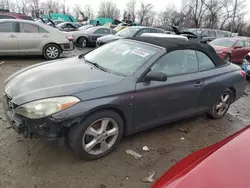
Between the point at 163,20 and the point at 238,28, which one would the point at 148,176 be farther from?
the point at 163,20

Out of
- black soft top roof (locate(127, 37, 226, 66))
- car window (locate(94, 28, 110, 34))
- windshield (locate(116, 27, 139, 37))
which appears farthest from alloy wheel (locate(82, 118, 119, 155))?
car window (locate(94, 28, 110, 34))

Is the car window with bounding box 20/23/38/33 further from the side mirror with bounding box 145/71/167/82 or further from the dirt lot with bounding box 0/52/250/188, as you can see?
the side mirror with bounding box 145/71/167/82

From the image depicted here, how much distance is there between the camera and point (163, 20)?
5450 cm

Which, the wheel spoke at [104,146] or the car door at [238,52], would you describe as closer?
the wheel spoke at [104,146]

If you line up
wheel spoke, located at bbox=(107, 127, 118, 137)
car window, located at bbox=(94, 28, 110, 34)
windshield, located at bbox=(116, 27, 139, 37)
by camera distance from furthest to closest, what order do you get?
car window, located at bbox=(94, 28, 110, 34) → windshield, located at bbox=(116, 27, 139, 37) → wheel spoke, located at bbox=(107, 127, 118, 137)

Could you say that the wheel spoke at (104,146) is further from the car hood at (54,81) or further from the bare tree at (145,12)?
the bare tree at (145,12)

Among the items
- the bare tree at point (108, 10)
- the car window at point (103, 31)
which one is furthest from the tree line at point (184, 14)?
the car window at point (103, 31)

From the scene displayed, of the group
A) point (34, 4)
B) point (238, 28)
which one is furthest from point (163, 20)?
point (34, 4)

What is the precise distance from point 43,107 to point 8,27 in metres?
6.78

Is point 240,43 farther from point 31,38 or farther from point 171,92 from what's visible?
point 171,92

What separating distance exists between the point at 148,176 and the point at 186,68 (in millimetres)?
1793

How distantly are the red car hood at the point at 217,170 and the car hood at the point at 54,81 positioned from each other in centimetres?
148

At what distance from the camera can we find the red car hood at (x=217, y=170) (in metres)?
Answer: 1.41

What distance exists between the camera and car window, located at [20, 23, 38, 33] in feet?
26.9
